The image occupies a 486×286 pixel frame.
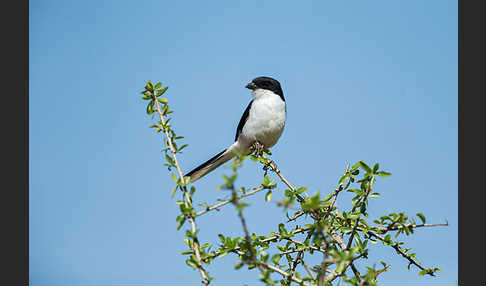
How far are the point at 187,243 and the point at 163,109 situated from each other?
74 centimetres

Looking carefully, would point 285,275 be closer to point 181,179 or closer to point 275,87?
point 181,179

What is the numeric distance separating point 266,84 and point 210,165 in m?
1.34

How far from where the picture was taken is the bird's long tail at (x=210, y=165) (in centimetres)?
451

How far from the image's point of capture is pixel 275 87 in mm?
5457

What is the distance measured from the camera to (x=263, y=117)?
5145mm

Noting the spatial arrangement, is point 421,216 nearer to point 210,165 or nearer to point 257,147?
point 210,165

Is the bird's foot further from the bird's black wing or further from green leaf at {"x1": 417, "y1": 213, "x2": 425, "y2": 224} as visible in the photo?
green leaf at {"x1": 417, "y1": 213, "x2": 425, "y2": 224}

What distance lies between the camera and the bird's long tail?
4507 mm

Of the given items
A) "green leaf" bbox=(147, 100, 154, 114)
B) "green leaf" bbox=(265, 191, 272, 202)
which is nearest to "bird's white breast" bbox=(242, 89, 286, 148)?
"green leaf" bbox=(147, 100, 154, 114)

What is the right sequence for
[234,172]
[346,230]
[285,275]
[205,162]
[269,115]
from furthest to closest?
[269,115], [205,162], [346,230], [285,275], [234,172]

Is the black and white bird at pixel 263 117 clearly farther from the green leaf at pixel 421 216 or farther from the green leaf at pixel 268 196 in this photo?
the green leaf at pixel 421 216

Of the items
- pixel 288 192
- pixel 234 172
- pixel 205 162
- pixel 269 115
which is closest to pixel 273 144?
pixel 269 115

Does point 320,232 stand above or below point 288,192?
below

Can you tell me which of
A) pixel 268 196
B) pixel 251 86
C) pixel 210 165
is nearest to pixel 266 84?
pixel 251 86
